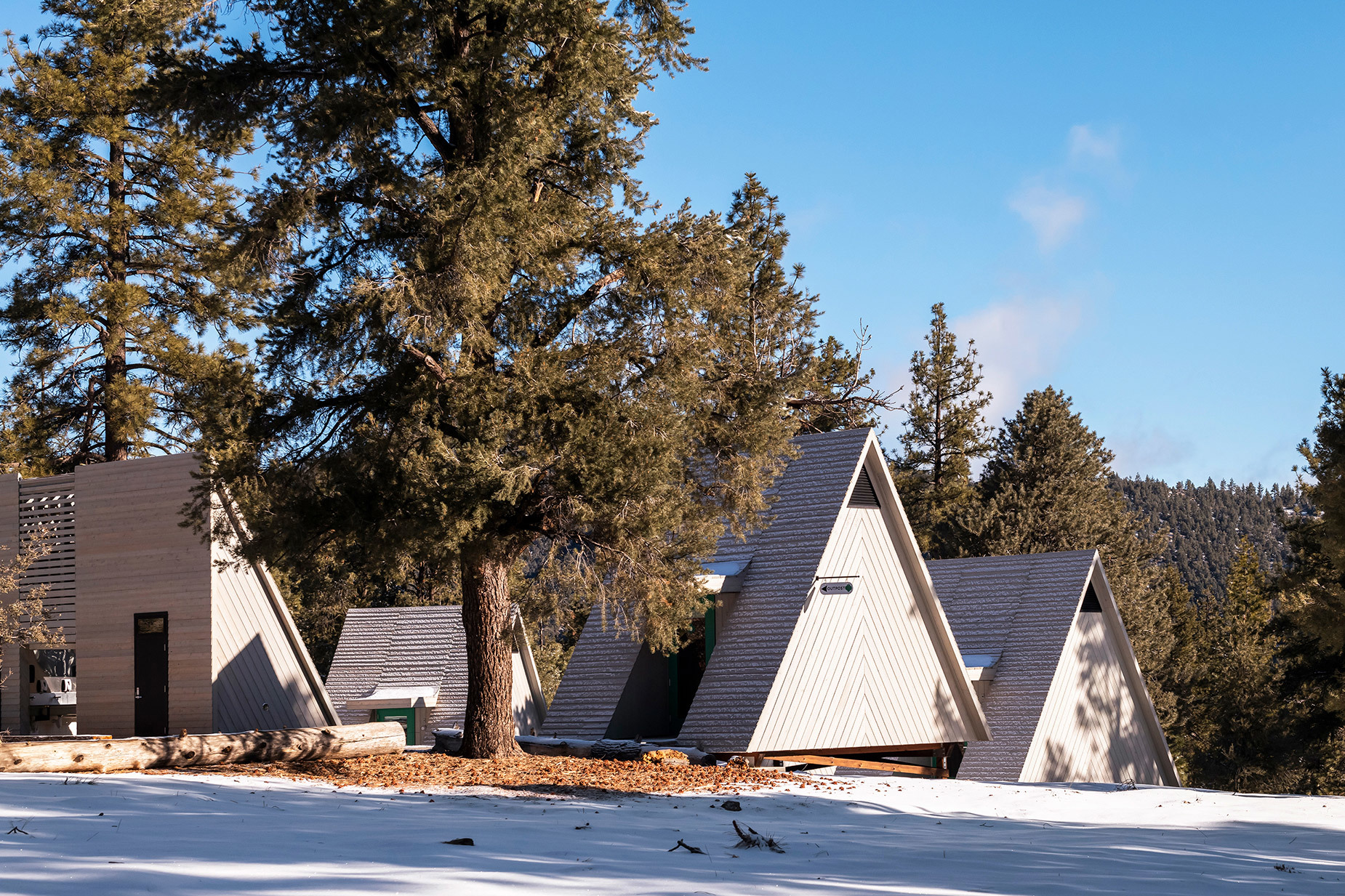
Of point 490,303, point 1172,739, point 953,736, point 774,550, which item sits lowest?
point 1172,739

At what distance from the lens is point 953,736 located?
19594mm

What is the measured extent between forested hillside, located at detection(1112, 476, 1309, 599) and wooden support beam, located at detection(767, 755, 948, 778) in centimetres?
10214

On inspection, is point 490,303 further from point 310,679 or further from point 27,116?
point 27,116

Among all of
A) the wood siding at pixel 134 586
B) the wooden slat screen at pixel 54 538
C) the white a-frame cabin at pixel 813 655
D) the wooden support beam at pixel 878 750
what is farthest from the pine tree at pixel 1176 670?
the wooden slat screen at pixel 54 538

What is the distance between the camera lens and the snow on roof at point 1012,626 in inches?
843

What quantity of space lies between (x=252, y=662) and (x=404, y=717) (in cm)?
847

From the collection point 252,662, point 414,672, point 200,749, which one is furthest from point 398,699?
point 200,749

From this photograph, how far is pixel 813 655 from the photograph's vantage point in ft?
59.5

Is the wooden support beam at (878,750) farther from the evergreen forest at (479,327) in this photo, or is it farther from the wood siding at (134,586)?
the wood siding at (134,586)

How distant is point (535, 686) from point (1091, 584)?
13.6 meters

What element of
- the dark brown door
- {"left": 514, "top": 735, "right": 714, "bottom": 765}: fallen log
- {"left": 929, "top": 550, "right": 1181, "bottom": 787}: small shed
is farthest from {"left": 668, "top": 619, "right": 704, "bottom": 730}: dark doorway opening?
the dark brown door

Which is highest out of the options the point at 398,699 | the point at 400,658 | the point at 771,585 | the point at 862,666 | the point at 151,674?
the point at 771,585

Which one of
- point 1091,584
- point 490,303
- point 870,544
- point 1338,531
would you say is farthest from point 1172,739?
point 490,303

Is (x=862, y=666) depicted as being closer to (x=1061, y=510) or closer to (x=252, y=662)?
(x=252, y=662)
